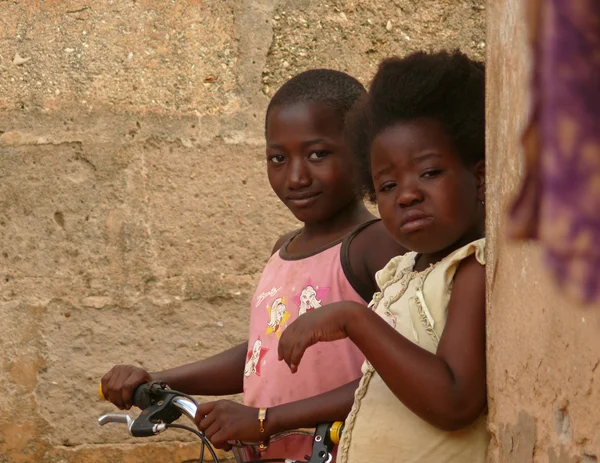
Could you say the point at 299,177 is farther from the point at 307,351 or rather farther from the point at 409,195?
the point at 409,195

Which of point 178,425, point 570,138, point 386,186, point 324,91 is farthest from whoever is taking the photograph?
point 324,91

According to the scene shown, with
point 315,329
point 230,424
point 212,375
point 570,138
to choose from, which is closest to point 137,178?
point 212,375

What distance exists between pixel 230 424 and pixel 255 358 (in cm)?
37

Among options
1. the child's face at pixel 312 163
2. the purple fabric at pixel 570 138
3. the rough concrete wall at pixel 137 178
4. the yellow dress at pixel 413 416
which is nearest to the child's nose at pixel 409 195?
the yellow dress at pixel 413 416

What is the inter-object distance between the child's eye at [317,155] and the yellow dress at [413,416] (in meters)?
0.62

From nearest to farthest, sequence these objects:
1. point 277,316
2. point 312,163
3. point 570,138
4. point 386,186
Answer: point 570,138 < point 386,186 < point 277,316 < point 312,163

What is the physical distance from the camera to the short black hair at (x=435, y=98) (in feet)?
6.54

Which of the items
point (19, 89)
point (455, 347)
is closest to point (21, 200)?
point (19, 89)

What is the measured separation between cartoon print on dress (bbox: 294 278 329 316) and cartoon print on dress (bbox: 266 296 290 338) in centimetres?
4

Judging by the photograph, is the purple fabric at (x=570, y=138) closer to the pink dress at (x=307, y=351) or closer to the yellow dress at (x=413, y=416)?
the yellow dress at (x=413, y=416)

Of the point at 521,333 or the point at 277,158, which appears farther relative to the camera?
the point at 277,158

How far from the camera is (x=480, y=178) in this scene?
199 cm

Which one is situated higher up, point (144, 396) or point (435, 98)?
point (435, 98)

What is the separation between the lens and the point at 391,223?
196 cm
